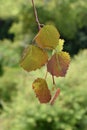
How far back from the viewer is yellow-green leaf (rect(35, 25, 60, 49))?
320mm

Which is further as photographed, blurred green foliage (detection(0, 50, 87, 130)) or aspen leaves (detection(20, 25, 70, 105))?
blurred green foliage (detection(0, 50, 87, 130))

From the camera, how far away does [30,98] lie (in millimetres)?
3172

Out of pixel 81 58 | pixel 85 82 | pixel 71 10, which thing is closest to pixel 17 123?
pixel 85 82

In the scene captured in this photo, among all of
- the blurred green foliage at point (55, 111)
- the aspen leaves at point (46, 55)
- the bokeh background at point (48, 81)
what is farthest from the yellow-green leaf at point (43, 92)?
the blurred green foliage at point (55, 111)

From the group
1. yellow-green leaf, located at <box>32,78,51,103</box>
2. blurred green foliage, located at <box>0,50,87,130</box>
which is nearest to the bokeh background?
blurred green foliage, located at <box>0,50,87,130</box>

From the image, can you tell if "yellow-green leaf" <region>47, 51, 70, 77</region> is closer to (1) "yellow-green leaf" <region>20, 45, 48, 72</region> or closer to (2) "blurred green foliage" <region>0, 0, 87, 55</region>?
(1) "yellow-green leaf" <region>20, 45, 48, 72</region>

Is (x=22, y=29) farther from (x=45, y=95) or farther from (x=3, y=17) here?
(x=45, y=95)

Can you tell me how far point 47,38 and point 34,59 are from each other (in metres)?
0.02

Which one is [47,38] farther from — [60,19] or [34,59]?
[60,19]

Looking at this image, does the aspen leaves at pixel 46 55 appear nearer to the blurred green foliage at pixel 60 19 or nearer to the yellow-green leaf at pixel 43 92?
the yellow-green leaf at pixel 43 92

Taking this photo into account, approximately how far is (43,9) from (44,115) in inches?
125

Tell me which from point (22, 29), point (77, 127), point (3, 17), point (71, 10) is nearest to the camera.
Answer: point (77, 127)

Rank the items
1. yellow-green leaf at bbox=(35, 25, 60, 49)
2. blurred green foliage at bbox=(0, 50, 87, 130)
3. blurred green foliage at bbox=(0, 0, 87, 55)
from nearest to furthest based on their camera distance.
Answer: yellow-green leaf at bbox=(35, 25, 60, 49) → blurred green foliage at bbox=(0, 50, 87, 130) → blurred green foliage at bbox=(0, 0, 87, 55)

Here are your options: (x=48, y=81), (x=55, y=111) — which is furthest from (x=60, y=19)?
(x=55, y=111)
